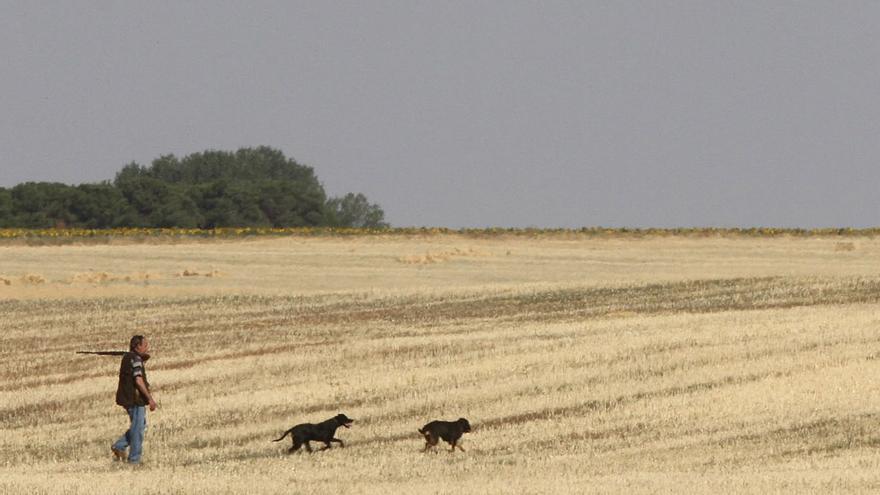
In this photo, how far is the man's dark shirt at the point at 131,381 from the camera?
21.0 m

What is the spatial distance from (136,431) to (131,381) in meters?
0.77

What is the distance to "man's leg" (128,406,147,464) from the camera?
21.4 metres

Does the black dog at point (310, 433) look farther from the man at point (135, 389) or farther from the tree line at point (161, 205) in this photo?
the tree line at point (161, 205)

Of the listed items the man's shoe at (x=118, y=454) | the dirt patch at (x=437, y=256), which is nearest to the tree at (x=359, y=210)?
the dirt patch at (x=437, y=256)

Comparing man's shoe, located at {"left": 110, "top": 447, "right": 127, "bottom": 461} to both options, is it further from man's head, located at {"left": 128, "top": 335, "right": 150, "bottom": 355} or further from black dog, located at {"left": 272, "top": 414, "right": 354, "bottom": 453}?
black dog, located at {"left": 272, "top": 414, "right": 354, "bottom": 453}

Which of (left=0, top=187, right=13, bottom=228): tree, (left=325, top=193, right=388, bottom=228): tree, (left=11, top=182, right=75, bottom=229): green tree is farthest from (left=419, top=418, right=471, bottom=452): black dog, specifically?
(left=325, top=193, right=388, bottom=228): tree

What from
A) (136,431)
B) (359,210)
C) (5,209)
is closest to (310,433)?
(136,431)

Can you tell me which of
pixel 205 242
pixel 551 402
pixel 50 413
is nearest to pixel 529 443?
pixel 551 402

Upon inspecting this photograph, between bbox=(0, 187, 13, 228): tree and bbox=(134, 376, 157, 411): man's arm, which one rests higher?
bbox=(0, 187, 13, 228): tree

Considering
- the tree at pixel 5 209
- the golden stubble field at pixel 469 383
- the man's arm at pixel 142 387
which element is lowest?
the golden stubble field at pixel 469 383

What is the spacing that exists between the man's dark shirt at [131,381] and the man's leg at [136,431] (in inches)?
7.2

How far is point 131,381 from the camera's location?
21.1 meters

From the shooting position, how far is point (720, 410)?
988 inches

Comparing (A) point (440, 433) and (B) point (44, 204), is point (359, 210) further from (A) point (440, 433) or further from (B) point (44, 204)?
(A) point (440, 433)
